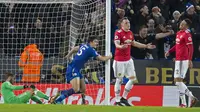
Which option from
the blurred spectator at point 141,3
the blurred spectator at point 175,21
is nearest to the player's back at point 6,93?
the blurred spectator at point 141,3

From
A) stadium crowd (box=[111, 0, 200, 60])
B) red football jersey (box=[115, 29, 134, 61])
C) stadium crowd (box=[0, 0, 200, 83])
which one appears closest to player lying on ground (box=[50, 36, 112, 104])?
red football jersey (box=[115, 29, 134, 61])

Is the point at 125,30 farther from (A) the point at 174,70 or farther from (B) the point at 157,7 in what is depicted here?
(B) the point at 157,7

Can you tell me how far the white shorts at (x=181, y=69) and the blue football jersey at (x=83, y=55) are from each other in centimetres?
199

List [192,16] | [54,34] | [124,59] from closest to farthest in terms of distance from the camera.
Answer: [124,59] < [54,34] < [192,16]

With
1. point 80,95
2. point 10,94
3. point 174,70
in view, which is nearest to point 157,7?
point 174,70

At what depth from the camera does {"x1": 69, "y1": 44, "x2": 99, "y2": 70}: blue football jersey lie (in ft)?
45.8

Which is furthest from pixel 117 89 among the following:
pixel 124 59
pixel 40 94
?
pixel 40 94

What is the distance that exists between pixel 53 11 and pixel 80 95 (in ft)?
7.95

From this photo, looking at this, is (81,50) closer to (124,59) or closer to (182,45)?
(124,59)

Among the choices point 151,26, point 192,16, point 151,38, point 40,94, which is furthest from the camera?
point 192,16

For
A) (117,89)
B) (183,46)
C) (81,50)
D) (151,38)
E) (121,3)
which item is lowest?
(117,89)

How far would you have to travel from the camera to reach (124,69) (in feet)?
47.9

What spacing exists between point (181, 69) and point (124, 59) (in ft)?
4.58

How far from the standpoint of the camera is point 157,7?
17828mm
